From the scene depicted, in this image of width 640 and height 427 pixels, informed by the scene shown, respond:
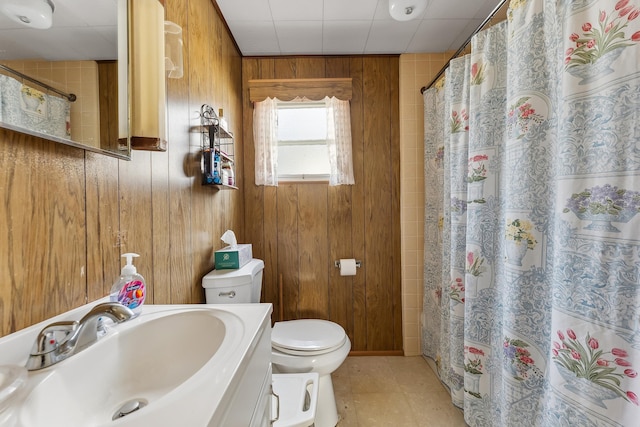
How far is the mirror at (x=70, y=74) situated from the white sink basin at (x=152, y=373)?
47cm

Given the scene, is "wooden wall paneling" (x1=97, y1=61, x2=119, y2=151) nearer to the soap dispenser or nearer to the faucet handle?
the soap dispenser

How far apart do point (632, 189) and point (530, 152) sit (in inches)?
13.1

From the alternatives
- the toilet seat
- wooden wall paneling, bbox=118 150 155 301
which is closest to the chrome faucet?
wooden wall paneling, bbox=118 150 155 301

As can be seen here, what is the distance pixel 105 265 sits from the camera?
80 cm

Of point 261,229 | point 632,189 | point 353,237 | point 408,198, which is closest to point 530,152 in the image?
point 632,189

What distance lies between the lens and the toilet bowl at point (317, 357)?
1.40 meters

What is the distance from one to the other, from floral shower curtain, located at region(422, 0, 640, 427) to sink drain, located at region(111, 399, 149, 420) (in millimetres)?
1116

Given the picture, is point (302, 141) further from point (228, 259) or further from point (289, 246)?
point (228, 259)

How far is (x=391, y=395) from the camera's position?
5.40 feet

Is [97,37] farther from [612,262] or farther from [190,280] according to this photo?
[612,262]

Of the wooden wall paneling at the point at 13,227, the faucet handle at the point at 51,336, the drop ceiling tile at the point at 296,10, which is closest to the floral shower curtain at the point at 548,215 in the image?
the drop ceiling tile at the point at 296,10

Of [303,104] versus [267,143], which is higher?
[303,104]

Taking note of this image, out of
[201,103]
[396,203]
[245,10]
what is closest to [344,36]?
[245,10]

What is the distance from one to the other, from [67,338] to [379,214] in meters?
1.80
